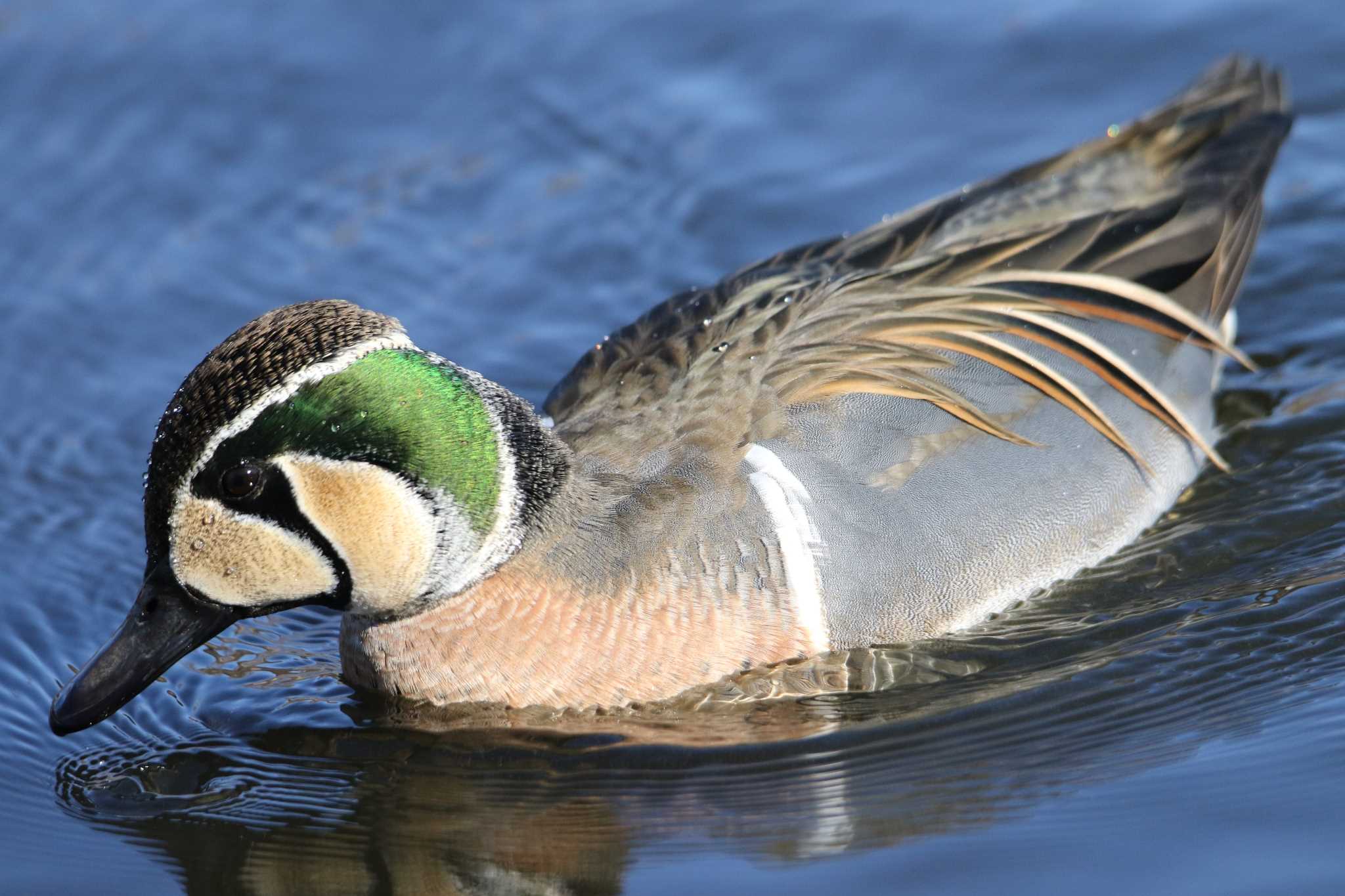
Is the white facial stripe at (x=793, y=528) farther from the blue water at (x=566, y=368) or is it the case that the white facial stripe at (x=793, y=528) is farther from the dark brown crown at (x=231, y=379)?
the dark brown crown at (x=231, y=379)

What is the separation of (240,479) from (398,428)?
0.49m

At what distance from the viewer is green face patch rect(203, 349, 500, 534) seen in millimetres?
5395

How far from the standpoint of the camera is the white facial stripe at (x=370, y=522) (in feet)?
18.0

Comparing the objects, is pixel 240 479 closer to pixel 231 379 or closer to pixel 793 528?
pixel 231 379

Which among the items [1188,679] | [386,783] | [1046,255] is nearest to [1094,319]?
[1046,255]

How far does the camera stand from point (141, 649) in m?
5.67

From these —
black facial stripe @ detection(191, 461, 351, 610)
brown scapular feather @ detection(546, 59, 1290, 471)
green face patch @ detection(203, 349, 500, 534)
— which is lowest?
black facial stripe @ detection(191, 461, 351, 610)

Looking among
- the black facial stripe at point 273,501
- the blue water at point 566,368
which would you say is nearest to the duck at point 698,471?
the black facial stripe at point 273,501

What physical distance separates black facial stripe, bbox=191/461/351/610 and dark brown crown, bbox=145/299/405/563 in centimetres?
7

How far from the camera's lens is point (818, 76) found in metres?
10.0

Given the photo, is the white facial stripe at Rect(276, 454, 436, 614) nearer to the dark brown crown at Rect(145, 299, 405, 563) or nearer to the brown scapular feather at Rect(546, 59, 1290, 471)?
the dark brown crown at Rect(145, 299, 405, 563)

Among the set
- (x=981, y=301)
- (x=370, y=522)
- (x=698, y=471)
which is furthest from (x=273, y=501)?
(x=981, y=301)

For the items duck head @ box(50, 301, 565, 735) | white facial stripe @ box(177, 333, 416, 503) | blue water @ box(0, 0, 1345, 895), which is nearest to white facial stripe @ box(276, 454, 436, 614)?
duck head @ box(50, 301, 565, 735)

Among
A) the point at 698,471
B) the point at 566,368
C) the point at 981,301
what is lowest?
the point at 698,471
